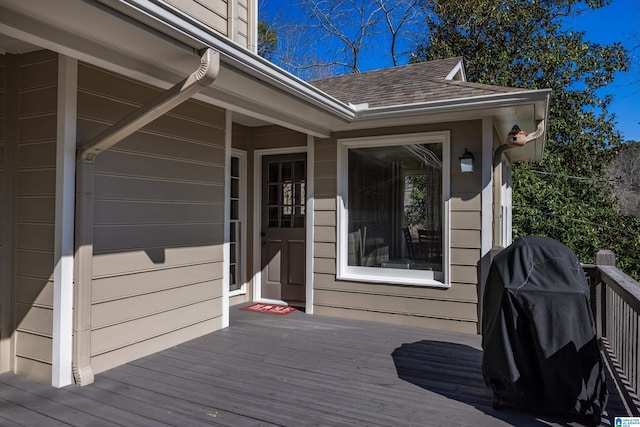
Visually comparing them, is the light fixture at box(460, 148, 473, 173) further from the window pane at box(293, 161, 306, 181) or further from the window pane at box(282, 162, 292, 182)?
the window pane at box(282, 162, 292, 182)

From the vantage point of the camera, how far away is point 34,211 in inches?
119

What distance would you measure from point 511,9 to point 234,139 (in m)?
8.81

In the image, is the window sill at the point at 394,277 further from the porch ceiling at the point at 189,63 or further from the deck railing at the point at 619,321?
the porch ceiling at the point at 189,63

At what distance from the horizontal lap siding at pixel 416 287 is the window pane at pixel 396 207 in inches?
8.0

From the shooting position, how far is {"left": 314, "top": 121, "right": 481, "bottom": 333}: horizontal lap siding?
4.34 m

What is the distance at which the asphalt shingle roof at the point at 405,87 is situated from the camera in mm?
4263

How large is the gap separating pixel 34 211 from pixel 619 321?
4259 millimetres

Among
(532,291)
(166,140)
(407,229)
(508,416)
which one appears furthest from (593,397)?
(166,140)

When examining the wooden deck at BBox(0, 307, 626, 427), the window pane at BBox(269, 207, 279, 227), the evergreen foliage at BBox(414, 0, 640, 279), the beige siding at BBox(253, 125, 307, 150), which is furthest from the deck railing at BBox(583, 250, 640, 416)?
the evergreen foliage at BBox(414, 0, 640, 279)

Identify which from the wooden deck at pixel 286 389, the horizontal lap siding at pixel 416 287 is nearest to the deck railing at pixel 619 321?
the wooden deck at pixel 286 389

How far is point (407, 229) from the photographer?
15.7ft

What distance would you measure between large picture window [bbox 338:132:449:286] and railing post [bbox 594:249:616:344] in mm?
1321

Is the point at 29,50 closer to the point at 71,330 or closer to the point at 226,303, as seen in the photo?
the point at 71,330

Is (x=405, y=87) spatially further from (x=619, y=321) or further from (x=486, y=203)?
(x=619, y=321)
